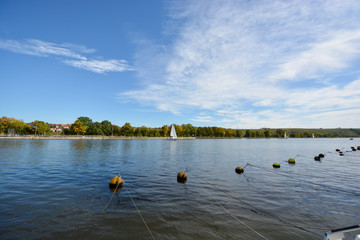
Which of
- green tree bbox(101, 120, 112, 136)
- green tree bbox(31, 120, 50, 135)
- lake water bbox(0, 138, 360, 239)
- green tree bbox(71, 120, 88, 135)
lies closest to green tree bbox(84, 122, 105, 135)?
green tree bbox(101, 120, 112, 136)

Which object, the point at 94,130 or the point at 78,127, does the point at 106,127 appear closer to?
the point at 94,130

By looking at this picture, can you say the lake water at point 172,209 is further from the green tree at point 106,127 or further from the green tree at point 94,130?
the green tree at point 106,127

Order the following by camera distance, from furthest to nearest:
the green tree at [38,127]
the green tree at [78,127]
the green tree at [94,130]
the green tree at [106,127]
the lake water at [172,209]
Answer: the green tree at [106,127], the green tree at [94,130], the green tree at [78,127], the green tree at [38,127], the lake water at [172,209]

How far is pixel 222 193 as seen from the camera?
54.8 feet

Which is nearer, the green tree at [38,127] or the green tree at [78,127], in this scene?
the green tree at [38,127]

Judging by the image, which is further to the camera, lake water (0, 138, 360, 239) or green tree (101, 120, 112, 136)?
green tree (101, 120, 112, 136)

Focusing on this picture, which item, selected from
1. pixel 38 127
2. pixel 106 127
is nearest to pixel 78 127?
pixel 106 127

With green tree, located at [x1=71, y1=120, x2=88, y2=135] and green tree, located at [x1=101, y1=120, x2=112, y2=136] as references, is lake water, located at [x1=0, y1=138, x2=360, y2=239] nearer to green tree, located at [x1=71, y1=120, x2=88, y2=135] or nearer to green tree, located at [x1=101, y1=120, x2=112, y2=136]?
green tree, located at [x1=71, y1=120, x2=88, y2=135]

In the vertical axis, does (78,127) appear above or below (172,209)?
above

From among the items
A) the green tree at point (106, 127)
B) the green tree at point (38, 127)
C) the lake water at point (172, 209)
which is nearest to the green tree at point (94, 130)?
the green tree at point (106, 127)

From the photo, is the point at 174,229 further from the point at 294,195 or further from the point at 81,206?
the point at 294,195

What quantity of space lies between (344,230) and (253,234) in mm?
5201

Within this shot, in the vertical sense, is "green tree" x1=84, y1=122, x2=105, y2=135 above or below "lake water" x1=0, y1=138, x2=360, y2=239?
above

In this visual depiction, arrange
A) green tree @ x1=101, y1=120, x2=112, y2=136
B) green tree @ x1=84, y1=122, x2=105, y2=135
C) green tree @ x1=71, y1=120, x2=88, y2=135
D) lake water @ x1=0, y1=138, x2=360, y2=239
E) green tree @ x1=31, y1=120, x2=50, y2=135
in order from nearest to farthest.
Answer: lake water @ x1=0, y1=138, x2=360, y2=239 → green tree @ x1=31, y1=120, x2=50, y2=135 → green tree @ x1=71, y1=120, x2=88, y2=135 → green tree @ x1=84, y1=122, x2=105, y2=135 → green tree @ x1=101, y1=120, x2=112, y2=136
